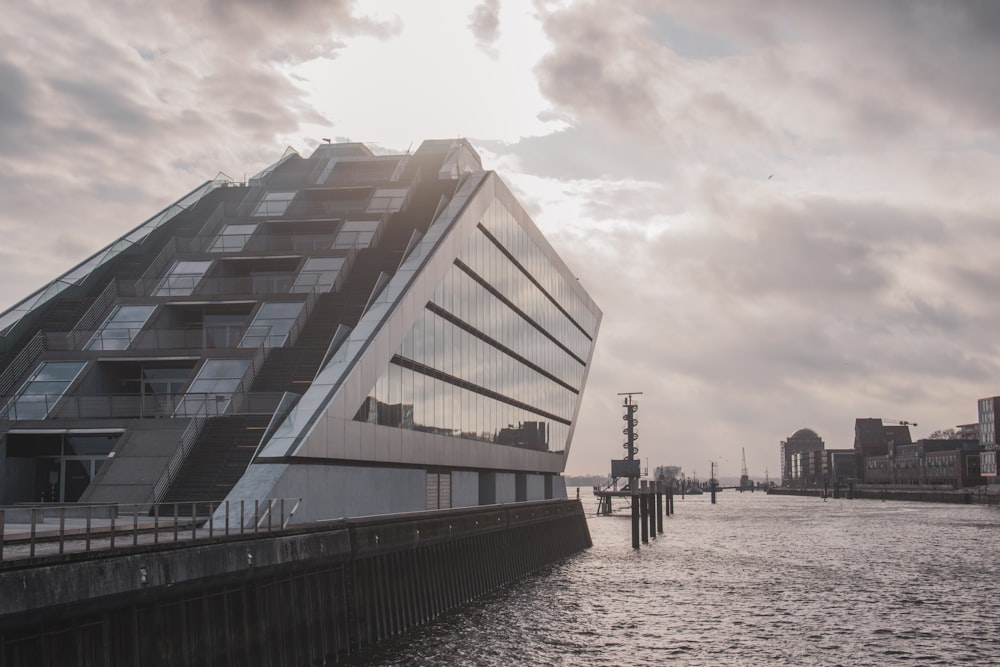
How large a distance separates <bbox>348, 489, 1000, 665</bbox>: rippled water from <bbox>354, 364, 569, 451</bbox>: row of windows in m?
7.64

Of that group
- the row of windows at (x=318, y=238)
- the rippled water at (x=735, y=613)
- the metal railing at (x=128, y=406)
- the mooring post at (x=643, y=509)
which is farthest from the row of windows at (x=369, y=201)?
the mooring post at (x=643, y=509)

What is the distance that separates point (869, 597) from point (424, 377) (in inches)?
804

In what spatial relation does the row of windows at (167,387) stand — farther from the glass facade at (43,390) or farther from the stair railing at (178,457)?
the stair railing at (178,457)

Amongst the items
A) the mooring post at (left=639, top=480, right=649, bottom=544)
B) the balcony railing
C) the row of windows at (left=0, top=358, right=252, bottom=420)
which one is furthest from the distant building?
the balcony railing

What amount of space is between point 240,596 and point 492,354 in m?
34.6

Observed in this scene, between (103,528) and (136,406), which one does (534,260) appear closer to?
(136,406)

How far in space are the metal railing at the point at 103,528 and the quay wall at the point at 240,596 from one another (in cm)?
52

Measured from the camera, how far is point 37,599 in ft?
49.1

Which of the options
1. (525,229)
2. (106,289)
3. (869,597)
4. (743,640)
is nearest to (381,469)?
(743,640)

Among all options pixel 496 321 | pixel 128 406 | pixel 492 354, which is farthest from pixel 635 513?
pixel 128 406

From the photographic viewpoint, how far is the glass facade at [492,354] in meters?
40.2

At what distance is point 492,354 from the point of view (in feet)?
177

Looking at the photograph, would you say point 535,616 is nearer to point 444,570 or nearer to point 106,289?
point 444,570

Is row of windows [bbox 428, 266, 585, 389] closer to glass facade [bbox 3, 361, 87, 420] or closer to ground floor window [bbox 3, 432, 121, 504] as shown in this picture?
ground floor window [bbox 3, 432, 121, 504]
